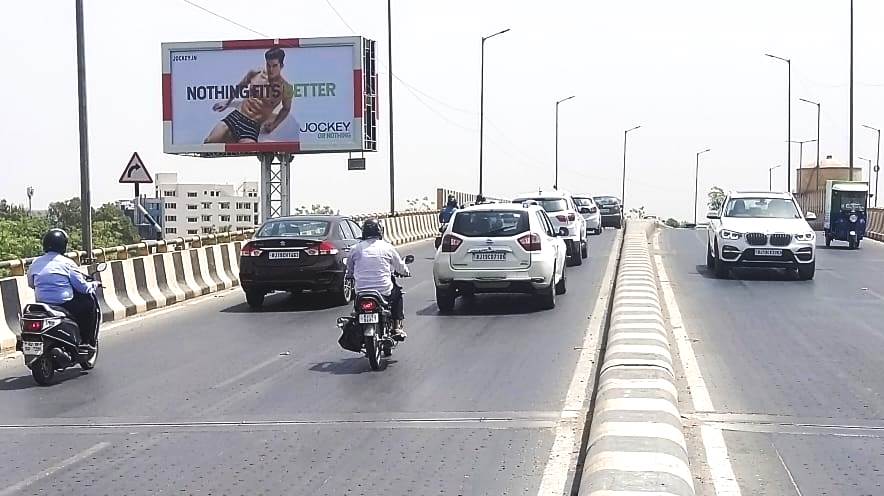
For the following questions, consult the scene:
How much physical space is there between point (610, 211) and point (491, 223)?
125 feet

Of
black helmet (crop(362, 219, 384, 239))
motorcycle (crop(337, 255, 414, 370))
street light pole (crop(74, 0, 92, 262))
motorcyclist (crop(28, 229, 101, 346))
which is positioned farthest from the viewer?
street light pole (crop(74, 0, 92, 262))

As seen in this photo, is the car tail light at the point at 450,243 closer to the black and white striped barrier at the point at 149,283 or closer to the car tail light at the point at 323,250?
the car tail light at the point at 323,250

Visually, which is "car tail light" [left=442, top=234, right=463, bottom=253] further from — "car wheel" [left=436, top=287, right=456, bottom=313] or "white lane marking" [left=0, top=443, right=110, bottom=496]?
"white lane marking" [left=0, top=443, right=110, bottom=496]

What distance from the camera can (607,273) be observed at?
76.7 feet

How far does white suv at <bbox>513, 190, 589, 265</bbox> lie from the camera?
25930mm

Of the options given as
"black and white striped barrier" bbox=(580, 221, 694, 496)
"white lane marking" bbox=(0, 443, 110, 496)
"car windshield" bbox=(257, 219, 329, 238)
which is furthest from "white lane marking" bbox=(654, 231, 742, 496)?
"car windshield" bbox=(257, 219, 329, 238)

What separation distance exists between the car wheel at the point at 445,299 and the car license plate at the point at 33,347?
7.12 metres

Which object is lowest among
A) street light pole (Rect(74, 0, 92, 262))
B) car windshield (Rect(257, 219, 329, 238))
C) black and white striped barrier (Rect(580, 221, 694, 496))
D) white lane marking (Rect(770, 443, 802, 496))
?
white lane marking (Rect(770, 443, 802, 496))

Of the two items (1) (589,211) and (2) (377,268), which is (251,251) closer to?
(2) (377,268)

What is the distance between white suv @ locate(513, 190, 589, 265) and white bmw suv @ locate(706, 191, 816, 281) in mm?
3996

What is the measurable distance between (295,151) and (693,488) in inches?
1443

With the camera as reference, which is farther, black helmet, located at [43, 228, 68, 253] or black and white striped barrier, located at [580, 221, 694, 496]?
black helmet, located at [43, 228, 68, 253]

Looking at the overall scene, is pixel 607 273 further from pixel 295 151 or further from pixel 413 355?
pixel 295 151

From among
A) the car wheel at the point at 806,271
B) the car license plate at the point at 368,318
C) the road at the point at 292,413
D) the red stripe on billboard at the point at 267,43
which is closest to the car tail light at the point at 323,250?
the road at the point at 292,413
